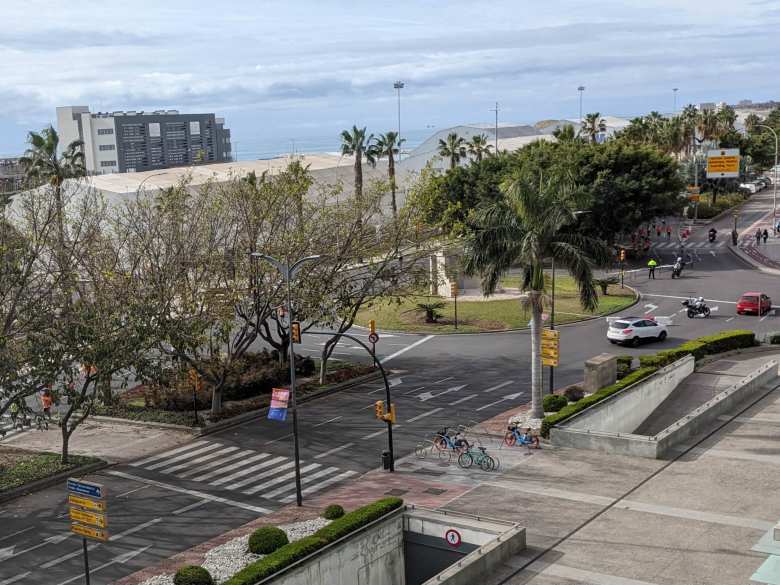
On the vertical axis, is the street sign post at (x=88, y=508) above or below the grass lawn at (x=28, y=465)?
above

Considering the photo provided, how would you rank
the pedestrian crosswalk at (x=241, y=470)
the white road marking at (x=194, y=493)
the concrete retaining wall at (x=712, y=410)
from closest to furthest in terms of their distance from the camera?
1. the white road marking at (x=194, y=493)
2. the concrete retaining wall at (x=712, y=410)
3. the pedestrian crosswalk at (x=241, y=470)

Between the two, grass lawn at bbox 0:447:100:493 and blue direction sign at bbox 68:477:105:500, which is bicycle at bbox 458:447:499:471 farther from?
blue direction sign at bbox 68:477:105:500

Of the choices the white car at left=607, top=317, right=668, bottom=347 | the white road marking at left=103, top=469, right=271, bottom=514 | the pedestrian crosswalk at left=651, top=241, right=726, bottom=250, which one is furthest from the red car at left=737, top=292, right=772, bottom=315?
the white road marking at left=103, top=469, right=271, bottom=514

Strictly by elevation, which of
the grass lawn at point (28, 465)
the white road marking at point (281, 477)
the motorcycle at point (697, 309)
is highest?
the motorcycle at point (697, 309)

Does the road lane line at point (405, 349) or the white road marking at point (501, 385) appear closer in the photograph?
the white road marking at point (501, 385)

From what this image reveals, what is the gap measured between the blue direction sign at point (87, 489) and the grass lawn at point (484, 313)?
3586 centimetres

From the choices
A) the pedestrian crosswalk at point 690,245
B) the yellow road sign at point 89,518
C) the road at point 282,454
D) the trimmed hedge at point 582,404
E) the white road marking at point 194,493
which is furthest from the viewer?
the pedestrian crosswalk at point 690,245

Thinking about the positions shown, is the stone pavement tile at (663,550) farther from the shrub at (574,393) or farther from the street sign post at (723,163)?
the street sign post at (723,163)

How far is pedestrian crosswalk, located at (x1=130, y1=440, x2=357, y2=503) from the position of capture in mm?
32875

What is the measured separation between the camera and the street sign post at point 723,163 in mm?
100250

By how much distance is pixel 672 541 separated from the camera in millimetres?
24250

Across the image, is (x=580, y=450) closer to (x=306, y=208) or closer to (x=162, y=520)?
(x=162, y=520)

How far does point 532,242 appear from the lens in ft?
114

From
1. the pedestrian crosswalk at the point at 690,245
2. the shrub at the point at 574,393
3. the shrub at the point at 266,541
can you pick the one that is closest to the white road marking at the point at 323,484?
the shrub at the point at 266,541
